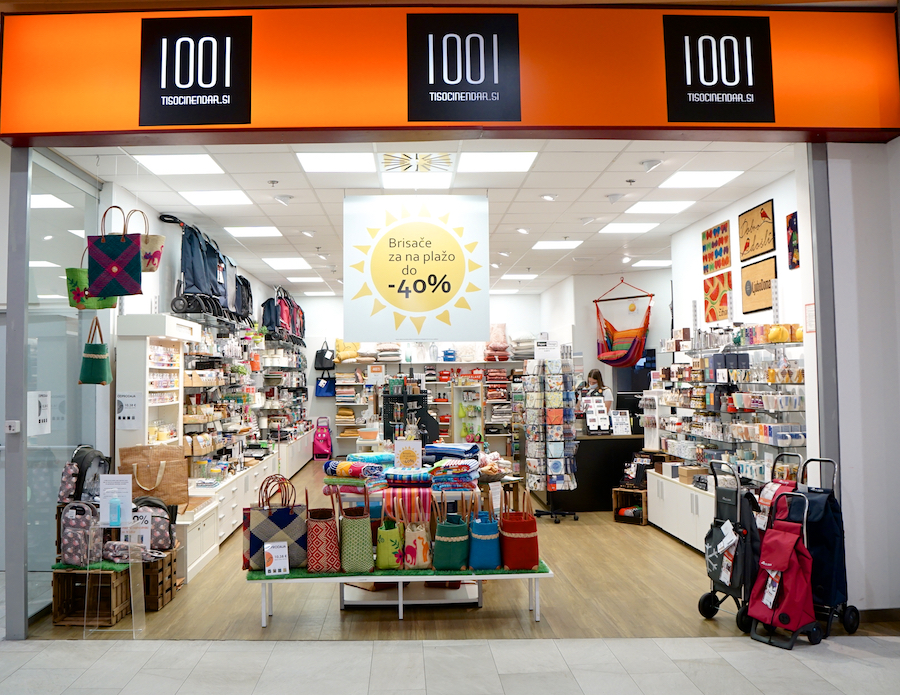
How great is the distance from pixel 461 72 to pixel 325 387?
36.5ft

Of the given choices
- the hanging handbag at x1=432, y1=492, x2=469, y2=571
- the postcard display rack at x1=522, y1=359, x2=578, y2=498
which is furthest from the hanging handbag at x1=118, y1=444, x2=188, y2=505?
the postcard display rack at x1=522, y1=359, x2=578, y2=498

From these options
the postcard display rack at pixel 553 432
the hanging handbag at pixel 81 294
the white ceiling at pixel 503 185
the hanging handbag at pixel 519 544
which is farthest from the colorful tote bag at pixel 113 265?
the postcard display rack at pixel 553 432

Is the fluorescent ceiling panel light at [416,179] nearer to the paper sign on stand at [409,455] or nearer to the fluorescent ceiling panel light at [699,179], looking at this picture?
the fluorescent ceiling panel light at [699,179]

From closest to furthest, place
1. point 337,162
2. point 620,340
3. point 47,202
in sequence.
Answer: point 47,202 → point 337,162 → point 620,340

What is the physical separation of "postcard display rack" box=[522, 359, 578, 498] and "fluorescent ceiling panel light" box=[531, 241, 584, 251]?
255cm

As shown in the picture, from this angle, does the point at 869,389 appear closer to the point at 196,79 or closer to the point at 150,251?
the point at 196,79

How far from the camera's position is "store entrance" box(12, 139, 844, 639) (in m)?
4.58

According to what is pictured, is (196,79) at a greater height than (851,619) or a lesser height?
greater

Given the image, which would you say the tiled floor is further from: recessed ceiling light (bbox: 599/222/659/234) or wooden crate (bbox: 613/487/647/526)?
recessed ceiling light (bbox: 599/222/659/234)

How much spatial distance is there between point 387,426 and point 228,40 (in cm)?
398

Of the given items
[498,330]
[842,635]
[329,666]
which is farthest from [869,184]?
[498,330]

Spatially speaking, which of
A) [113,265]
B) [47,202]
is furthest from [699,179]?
[47,202]

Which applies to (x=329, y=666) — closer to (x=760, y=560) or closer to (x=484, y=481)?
(x=484, y=481)

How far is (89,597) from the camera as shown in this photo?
4.32 metres
